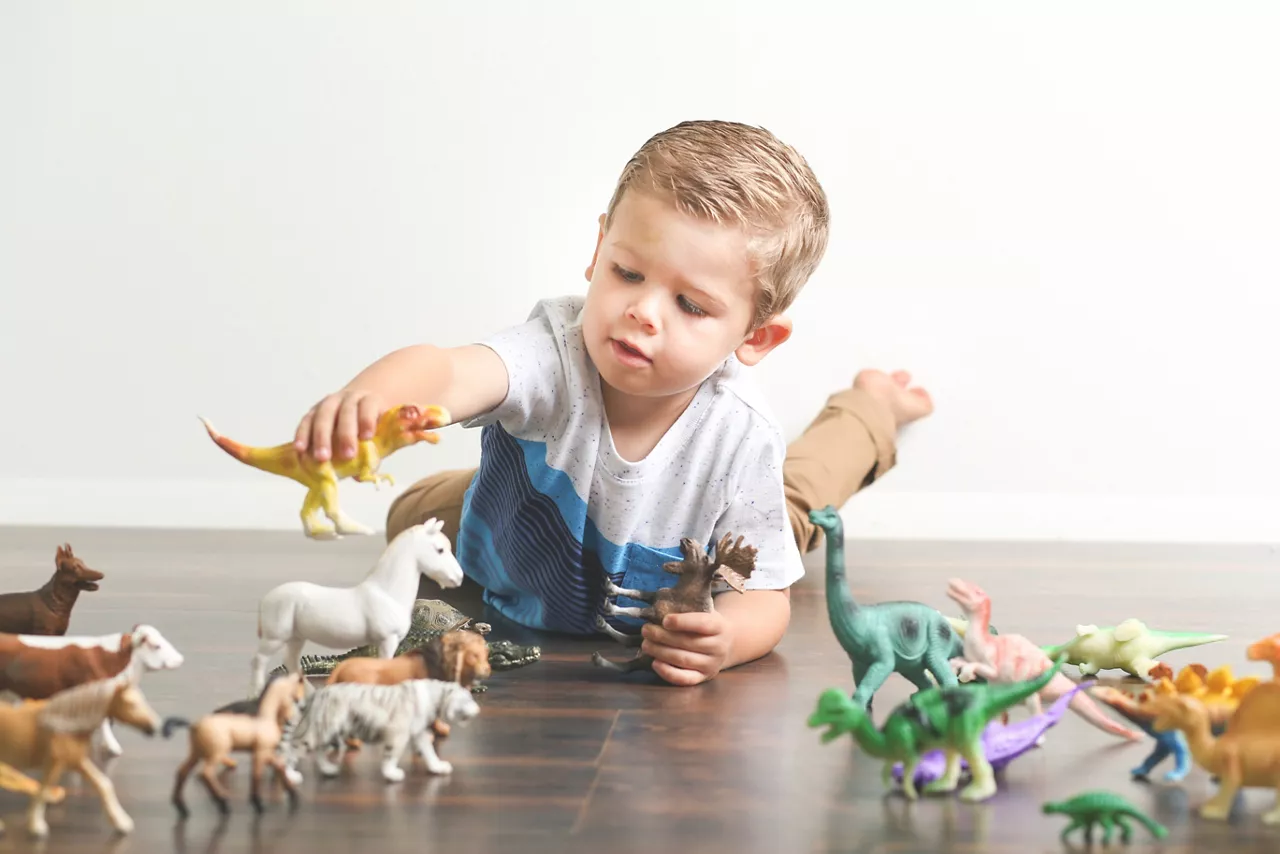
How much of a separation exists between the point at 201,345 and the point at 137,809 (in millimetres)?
1790

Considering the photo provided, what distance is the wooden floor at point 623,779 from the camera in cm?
A: 90

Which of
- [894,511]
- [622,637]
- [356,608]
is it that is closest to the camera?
[356,608]

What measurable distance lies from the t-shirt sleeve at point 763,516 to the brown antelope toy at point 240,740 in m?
0.69

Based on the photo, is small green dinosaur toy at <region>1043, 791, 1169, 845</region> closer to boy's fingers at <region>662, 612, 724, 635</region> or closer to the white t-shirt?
boy's fingers at <region>662, 612, 724, 635</region>

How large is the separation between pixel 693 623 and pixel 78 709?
601 mm

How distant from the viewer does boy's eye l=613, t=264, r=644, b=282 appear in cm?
138

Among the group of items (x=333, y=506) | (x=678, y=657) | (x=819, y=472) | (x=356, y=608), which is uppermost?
(x=333, y=506)

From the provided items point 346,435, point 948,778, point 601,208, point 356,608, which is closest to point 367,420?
point 346,435

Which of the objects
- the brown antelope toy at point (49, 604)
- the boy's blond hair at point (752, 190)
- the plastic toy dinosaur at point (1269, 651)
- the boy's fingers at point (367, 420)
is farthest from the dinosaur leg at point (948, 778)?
the brown antelope toy at point (49, 604)

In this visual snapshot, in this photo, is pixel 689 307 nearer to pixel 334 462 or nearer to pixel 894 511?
pixel 334 462

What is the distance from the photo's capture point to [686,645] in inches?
52.8

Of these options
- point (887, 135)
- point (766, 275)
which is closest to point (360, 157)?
point (887, 135)

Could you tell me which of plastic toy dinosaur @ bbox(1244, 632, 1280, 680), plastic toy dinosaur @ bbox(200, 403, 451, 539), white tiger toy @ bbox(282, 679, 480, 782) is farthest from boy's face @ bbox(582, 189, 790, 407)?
plastic toy dinosaur @ bbox(1244, 632, 1280, 680)

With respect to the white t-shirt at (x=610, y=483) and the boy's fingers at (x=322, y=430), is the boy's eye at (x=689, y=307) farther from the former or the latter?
the boy's fingers at (x=322, y=430)
